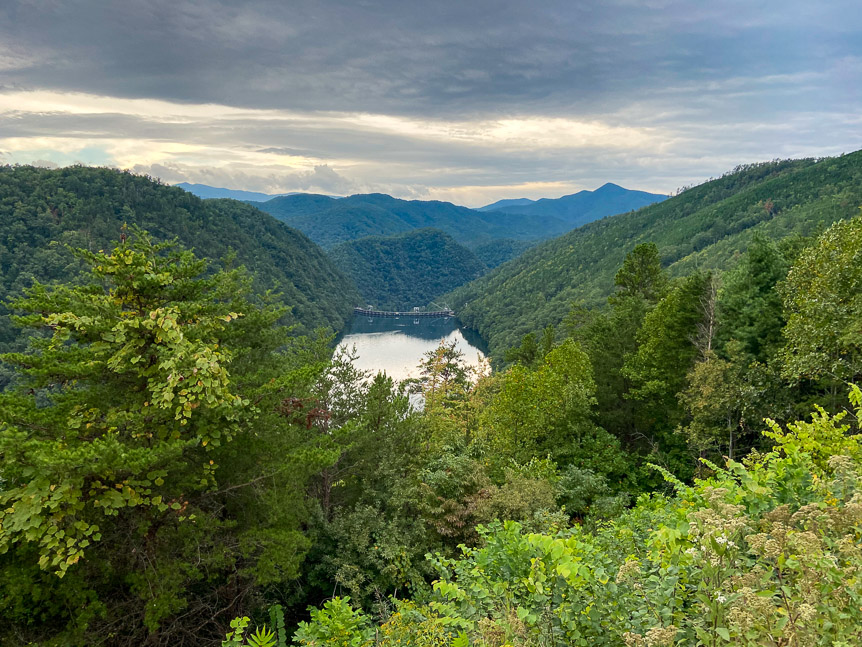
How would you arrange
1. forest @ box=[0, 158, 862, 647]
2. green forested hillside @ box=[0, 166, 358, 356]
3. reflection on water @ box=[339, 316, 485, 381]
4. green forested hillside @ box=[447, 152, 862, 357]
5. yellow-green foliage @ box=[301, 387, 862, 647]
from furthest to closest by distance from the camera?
green forested hillside @ box=[447, 152, 862, 357] → green forested hillside @ box=[0, 166, 358, 356] → reflection on water @ box=[339, 316, 485, 381] → forest @ box=[0, 158, 862, 647] → yellow-green foliage @ box=[301, 387, 862, 647]

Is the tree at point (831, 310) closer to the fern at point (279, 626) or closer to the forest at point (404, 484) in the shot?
the forest at point (404, 484)

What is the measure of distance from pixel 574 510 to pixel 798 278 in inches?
348

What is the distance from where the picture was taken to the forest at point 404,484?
3.23m

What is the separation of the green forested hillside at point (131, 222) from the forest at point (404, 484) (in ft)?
165

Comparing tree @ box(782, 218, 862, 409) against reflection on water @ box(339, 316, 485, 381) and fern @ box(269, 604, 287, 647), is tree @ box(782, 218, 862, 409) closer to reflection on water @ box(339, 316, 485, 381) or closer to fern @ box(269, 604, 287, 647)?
fern @ box(269, 604, 287, 647)

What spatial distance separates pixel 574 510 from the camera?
13586mm

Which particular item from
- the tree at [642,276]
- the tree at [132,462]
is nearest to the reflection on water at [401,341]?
the tree at [642,276]

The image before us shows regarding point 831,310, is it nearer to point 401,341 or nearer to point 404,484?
point 404,484

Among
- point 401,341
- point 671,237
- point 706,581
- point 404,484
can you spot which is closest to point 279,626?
point 706,581

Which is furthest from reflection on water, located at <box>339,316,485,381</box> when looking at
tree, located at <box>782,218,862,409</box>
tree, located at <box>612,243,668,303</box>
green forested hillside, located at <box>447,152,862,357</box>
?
tree, located at <box>782,218,862,409</box>

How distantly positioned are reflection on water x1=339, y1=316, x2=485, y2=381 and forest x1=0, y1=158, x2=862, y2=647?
5316cm

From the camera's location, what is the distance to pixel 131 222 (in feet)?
317

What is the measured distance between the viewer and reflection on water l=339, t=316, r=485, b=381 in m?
84.6

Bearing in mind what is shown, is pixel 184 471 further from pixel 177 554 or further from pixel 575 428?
pixel 575 428
